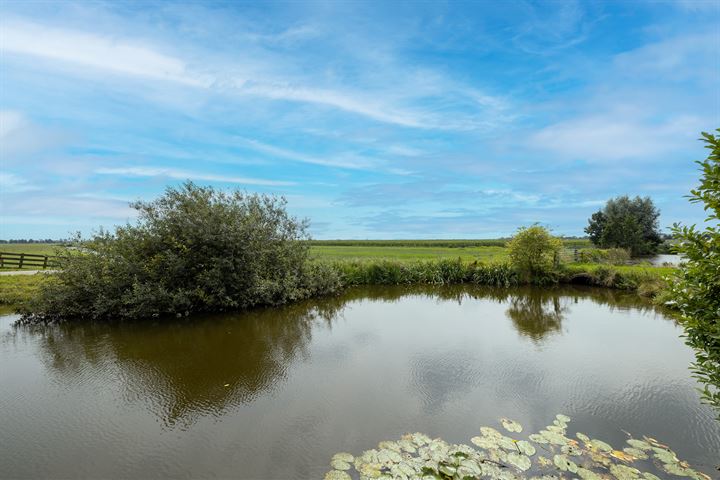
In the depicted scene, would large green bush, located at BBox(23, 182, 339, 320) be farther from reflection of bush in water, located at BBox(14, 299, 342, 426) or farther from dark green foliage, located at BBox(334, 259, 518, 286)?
dark green foliage, located at BBox(334, 259, 518, 286)

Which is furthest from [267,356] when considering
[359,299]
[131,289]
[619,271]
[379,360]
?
[619,271]

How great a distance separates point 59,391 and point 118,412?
5.69ft

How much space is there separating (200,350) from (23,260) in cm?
2209

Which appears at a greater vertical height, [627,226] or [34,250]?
[627,226]

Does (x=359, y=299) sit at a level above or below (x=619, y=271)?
below

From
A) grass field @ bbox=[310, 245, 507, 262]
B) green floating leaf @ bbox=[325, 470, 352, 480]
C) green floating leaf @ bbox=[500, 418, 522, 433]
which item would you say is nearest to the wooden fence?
grass field @ bbox=[310, 245, 507, 262]

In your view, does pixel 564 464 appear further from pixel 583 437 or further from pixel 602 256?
pixel 602 256

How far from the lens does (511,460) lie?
4.21 metres

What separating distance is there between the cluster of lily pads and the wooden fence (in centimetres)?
2530

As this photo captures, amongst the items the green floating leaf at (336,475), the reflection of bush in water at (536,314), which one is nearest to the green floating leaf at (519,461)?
the green floating leaf at (336,475)

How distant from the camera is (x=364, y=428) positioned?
5.01 meters

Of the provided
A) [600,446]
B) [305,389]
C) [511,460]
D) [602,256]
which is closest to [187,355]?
[305,389]

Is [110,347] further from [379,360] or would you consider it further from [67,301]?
[379,360]

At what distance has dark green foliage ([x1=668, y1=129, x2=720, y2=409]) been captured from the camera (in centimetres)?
333
